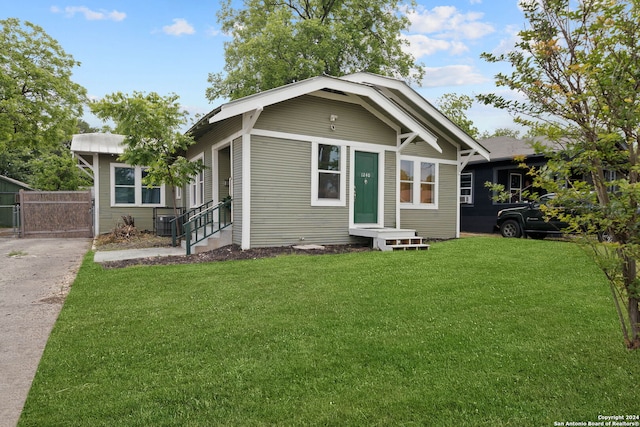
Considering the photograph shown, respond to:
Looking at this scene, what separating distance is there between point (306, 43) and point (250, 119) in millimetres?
14514

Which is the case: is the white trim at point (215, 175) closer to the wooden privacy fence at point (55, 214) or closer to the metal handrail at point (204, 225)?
the metal handrail at point (204, 225)

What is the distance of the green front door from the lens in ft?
33.1

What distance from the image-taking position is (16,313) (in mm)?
4367

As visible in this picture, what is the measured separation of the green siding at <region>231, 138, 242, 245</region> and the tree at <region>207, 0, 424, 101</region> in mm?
12955

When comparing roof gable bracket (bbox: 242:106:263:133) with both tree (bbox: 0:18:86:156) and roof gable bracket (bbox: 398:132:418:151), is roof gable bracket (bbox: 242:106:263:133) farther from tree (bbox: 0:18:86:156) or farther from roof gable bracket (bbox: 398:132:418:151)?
tree (bbox: 0:18:86:156)

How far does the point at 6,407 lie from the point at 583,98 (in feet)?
12.6

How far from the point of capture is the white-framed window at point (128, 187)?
13.9m

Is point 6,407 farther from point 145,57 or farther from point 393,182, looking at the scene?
point 145,57

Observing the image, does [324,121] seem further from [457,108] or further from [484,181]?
[457,108]

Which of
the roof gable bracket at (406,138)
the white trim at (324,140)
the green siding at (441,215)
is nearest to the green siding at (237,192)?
the white trim at (324,140)

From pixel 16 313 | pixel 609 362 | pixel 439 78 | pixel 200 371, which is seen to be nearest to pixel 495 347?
pixel 609 362

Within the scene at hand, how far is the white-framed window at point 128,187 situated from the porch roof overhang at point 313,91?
6.94 m

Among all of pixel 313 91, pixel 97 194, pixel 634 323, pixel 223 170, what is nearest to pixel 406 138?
pixel 313 91

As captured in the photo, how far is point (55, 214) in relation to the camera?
13477 mm
